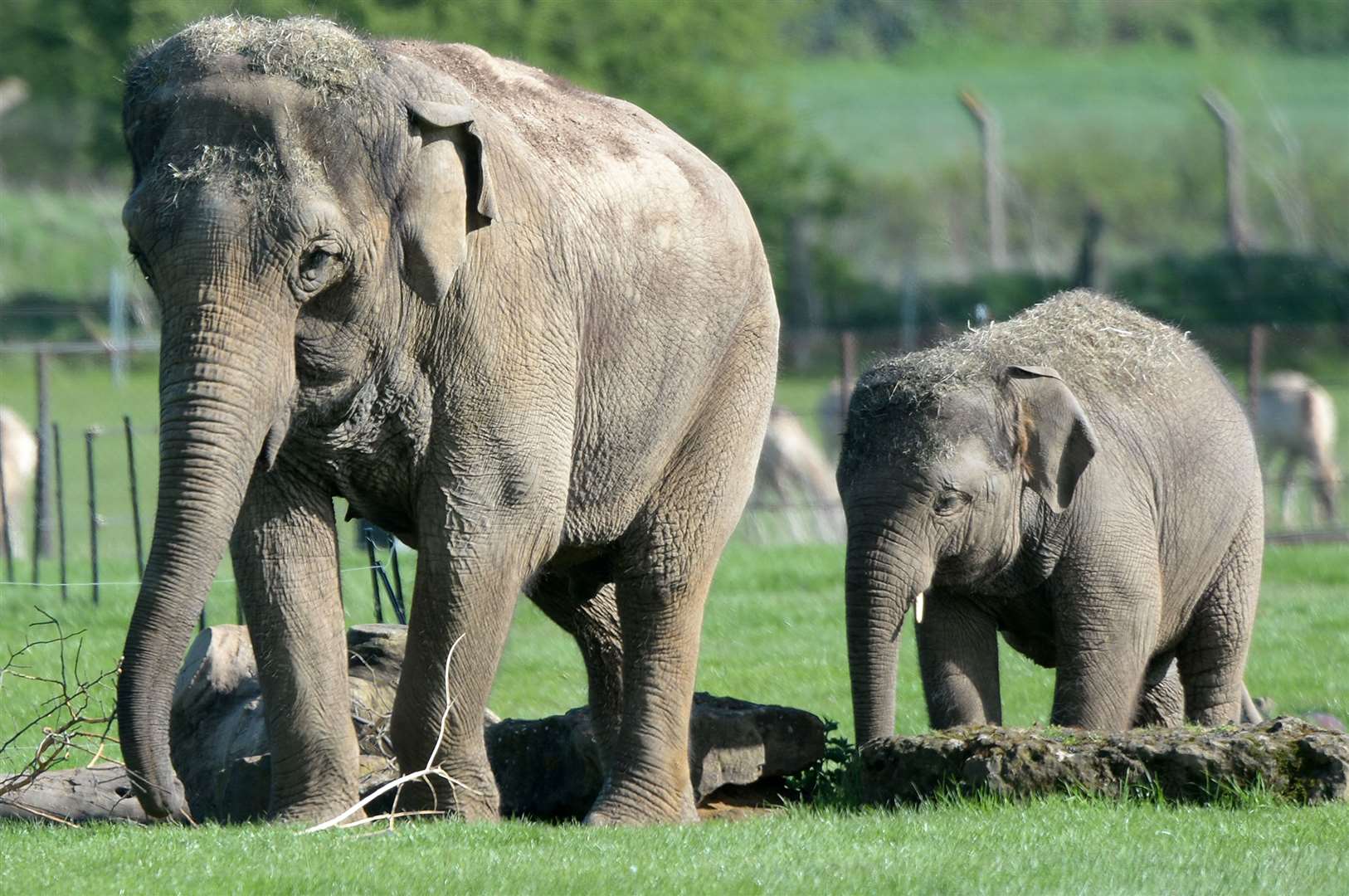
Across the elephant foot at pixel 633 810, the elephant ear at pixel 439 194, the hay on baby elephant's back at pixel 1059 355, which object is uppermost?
the elephant ear at pixel 439 194

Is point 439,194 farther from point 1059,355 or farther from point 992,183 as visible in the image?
point 992,183

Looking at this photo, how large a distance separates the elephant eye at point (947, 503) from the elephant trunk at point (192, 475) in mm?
3432

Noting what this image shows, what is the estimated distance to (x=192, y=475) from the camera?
281 inches

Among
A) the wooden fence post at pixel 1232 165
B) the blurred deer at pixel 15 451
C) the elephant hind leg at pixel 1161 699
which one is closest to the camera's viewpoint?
the elephant hind leg at pixel 1161 699

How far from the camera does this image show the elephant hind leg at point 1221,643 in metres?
11.0

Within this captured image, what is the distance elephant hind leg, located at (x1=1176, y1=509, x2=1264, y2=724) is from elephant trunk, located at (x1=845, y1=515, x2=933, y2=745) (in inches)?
81.9

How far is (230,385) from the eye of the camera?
7148 millimetres

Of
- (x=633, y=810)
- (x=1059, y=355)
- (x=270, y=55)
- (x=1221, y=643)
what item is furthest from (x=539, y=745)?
(x=270, y=55)

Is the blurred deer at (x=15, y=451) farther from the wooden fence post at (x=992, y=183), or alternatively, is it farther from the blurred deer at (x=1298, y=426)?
the blurred deer at (x=1298, y=426)

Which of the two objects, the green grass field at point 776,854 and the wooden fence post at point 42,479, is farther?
the wooden fence post at point 42,479

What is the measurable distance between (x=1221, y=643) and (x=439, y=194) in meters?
5.18

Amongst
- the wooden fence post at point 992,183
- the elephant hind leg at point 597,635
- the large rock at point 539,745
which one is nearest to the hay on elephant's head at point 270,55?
the elephant hind leg at point 597,635

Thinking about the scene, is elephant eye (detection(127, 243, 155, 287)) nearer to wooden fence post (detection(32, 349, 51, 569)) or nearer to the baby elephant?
the baby elephant

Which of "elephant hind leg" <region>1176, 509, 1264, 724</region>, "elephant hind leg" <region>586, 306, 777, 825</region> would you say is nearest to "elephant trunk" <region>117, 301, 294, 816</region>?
"elephant hind leg" <region>586, 306, 777, 825</region>
